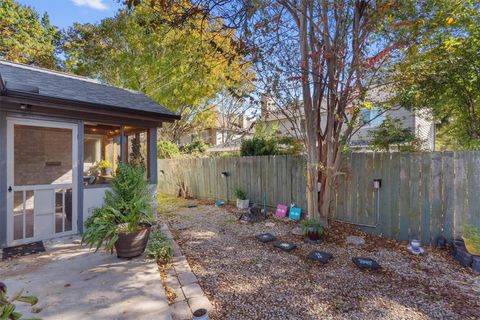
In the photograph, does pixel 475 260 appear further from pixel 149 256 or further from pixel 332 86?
pixel 149 256

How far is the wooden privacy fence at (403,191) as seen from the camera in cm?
381

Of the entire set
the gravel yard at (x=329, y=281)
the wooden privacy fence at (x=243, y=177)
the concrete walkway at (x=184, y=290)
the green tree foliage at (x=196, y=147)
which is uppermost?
the green tree foliage at (x=196, y=147)

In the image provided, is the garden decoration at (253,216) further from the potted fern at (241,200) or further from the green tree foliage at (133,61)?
the green tree foliage at (133,61)

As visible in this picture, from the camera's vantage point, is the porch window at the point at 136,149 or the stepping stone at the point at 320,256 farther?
the porch window at the point at 136,149

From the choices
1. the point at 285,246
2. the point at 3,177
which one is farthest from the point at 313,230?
the point at 3,177

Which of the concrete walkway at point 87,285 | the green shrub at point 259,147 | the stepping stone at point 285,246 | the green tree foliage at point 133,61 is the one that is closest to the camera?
the concrete walkway at point 87,285

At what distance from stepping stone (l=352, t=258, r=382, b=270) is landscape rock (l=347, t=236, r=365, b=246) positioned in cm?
84

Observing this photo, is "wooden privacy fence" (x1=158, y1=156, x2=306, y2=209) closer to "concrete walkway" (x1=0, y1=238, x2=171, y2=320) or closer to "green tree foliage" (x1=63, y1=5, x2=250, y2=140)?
"concrete walkway" (x1=0, y1=238, x2=171, y2=320)

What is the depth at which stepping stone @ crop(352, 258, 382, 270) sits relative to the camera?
332 cm

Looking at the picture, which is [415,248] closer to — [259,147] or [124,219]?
[124,219]

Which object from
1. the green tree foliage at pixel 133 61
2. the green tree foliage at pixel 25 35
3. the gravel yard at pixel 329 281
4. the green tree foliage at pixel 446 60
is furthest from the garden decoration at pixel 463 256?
the green tree foliage at pixel 25 35

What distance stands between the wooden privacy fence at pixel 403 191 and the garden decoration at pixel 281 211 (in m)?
0.18

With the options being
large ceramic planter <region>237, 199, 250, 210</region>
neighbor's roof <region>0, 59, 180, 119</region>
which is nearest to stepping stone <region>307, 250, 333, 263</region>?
large ceramic planter <region>237, 199, 250, 210</region>

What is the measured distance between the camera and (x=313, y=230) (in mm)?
4355
